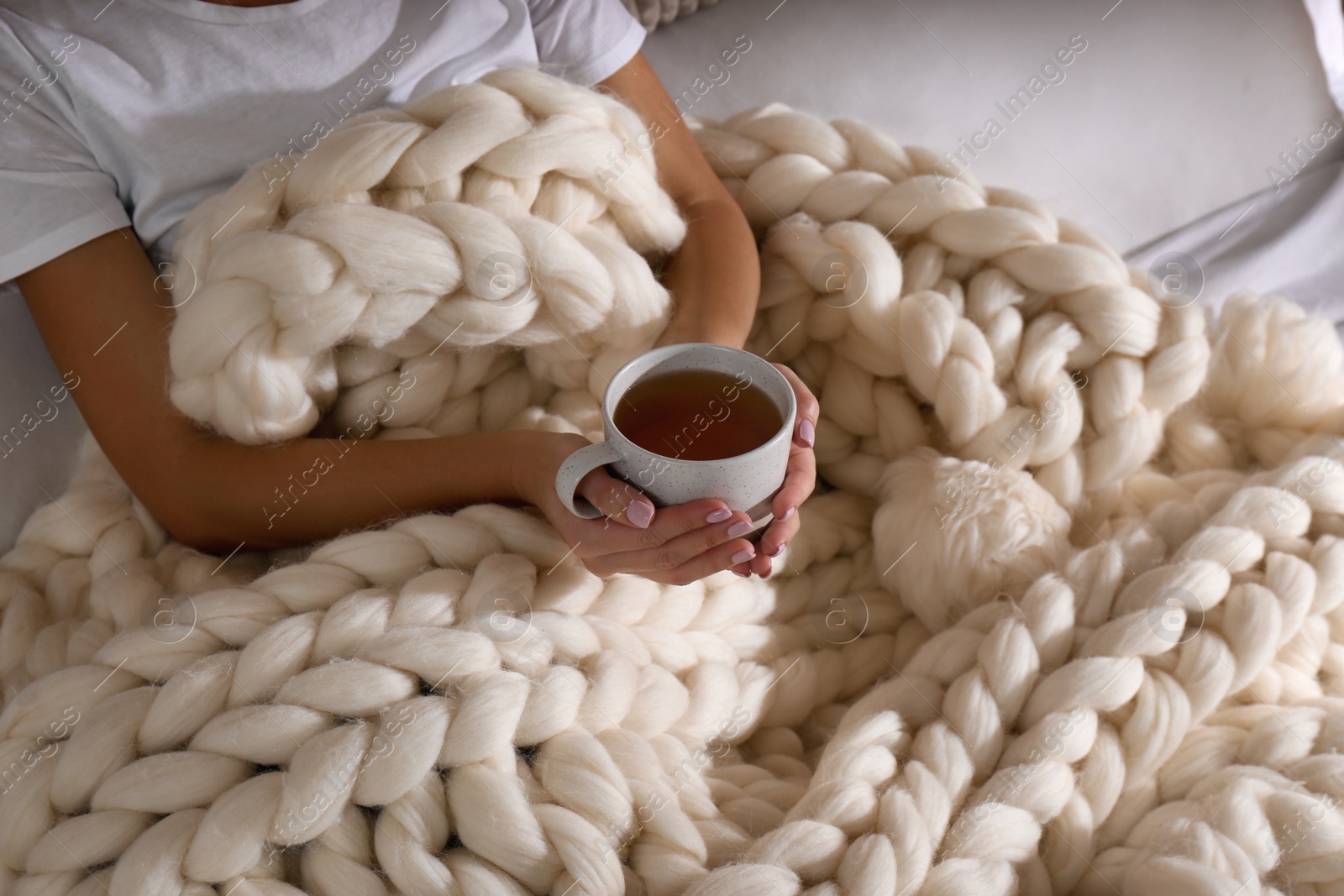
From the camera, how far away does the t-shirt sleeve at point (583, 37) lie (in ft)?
2.90

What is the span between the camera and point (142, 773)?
0.54 metres

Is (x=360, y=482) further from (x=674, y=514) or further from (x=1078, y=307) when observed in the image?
(x=1078, y=307)

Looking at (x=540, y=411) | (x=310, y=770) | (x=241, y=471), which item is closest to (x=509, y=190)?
(x=540, y=411)

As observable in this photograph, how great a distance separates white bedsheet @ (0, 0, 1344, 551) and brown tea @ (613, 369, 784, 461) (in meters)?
0.54

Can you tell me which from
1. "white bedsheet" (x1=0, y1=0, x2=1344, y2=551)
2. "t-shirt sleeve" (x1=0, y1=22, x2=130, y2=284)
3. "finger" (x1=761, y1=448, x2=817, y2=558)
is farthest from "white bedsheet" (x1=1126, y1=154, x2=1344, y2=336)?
"t-shirt sleeve" (x1=0, y1=22, x2=130, y2=284)

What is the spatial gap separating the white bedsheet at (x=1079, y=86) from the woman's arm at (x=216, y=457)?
541 mm

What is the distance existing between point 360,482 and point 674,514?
0.25m

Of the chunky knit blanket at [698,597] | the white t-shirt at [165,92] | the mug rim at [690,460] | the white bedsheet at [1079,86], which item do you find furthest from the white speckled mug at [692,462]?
the white bedsheet at [1079,86]

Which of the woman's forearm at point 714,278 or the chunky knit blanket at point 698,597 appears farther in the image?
the woman's forearm at point 714,278

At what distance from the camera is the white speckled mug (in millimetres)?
541

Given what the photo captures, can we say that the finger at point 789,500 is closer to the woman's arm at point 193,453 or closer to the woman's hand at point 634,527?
the woman's hand at point 634,527

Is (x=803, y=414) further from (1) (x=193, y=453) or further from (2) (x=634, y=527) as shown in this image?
(1) (x=193, y=453)

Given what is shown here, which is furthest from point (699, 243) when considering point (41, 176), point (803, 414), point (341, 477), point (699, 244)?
point (41, 176)

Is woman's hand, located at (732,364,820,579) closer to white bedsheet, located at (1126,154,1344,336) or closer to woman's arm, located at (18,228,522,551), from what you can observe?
woman's arm, located at (18,228,522,551)
